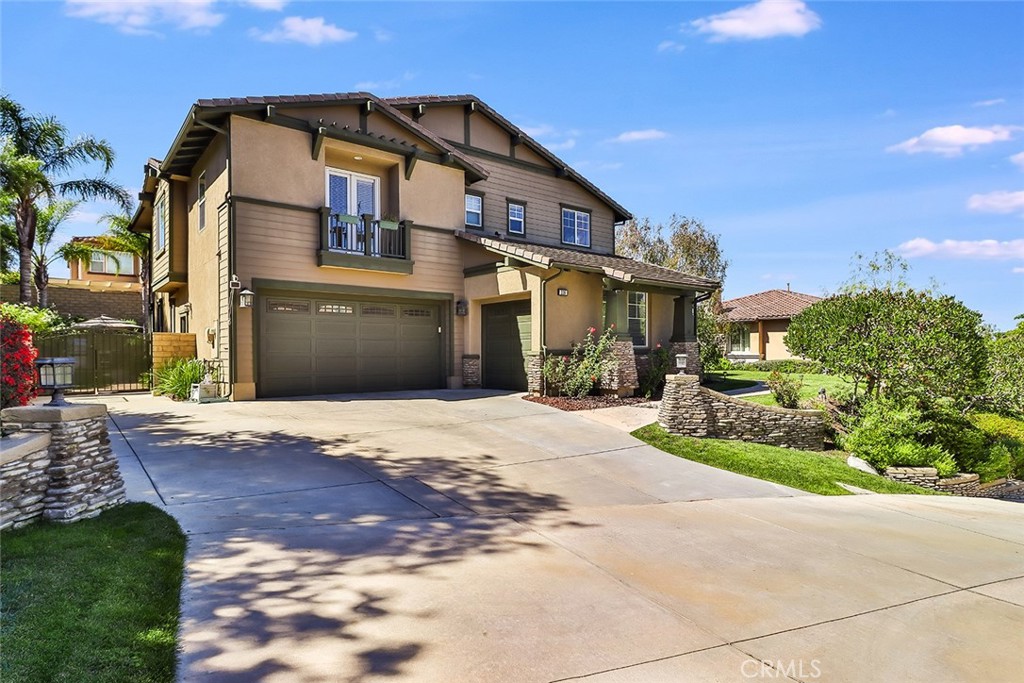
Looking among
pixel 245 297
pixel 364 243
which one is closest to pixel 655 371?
pixel 364 243

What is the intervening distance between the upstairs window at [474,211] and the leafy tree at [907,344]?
10352 millimetres

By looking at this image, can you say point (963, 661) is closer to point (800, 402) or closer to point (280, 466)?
point (280, 466)

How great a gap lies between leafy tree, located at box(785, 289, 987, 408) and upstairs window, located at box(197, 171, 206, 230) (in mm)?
16075

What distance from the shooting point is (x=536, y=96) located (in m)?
15.3

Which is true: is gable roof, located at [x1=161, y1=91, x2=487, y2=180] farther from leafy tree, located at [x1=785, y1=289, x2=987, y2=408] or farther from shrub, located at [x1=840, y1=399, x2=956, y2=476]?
shrub, located at [x1=840, y1=399, x2=956, y2=476]

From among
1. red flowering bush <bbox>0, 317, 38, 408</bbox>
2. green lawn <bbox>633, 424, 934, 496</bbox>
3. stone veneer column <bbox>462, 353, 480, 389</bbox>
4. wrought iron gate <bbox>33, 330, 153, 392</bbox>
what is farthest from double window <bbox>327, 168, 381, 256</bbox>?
green lawn <bbox>633, 424, 934, 496</bbox>

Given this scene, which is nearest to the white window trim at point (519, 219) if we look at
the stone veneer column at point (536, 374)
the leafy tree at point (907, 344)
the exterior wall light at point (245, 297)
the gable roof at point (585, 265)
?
the gable roof at point (585, 265)

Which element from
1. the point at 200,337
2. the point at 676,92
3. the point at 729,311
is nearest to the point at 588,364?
the point at 676,92

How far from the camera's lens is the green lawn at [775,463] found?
883cm

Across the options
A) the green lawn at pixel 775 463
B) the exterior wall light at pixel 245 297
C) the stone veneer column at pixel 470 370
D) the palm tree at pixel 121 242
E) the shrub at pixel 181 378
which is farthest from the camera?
the palm tree at pixel 121 242

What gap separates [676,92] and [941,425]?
30.7ft

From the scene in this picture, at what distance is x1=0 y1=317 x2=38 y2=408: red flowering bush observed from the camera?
5.75 metres

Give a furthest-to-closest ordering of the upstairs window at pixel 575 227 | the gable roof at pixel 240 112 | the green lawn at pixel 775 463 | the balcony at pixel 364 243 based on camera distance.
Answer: the upstairs window at pixel 575 227
the balcony at pixel 364 243
the gable roof at pixel 240 112
the green lawn at pixel 775 463

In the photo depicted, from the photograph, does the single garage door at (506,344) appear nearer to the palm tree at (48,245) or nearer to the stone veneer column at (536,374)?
the stone veneer column at (536,374)
